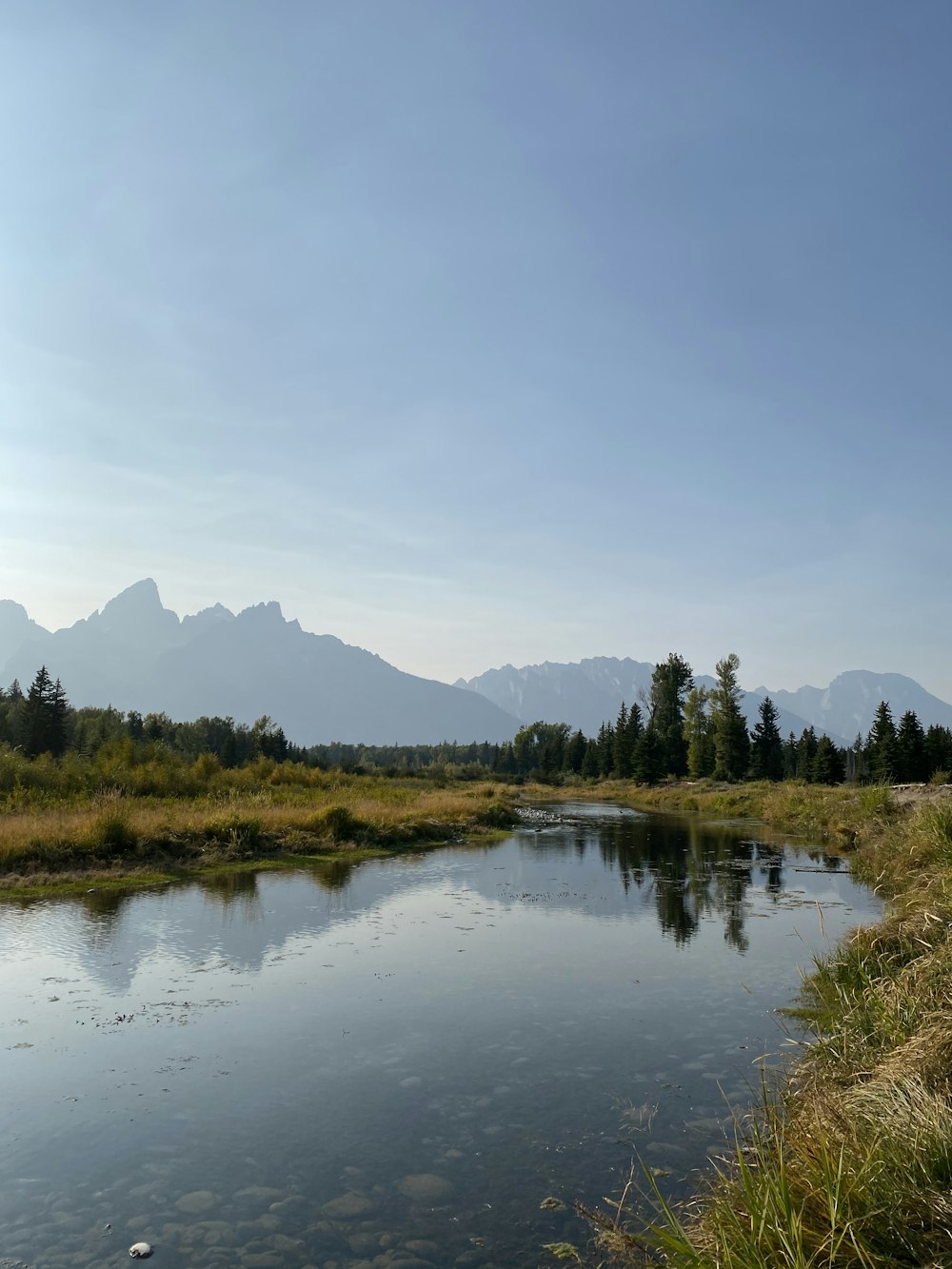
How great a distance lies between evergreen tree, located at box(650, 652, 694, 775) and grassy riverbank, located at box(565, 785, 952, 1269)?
3368 inches

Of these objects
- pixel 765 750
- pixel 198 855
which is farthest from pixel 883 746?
pixel 198 855

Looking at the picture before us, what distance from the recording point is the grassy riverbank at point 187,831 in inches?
837

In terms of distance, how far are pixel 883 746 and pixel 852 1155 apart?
7412cm

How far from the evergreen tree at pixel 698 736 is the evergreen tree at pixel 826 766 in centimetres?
1446

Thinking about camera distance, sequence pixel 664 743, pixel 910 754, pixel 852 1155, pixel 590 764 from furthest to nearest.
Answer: pixel 590 764 → pixel 664 743 → pixel 910 754 → pixel 852 1155

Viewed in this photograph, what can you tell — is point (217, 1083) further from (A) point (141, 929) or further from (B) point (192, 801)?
(B) point (192, 801)

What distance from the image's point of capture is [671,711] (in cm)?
10106

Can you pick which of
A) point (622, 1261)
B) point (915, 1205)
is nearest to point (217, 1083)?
point (622, 1261)

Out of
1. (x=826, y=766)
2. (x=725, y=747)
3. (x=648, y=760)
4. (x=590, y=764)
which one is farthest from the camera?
(x=590, y=764)

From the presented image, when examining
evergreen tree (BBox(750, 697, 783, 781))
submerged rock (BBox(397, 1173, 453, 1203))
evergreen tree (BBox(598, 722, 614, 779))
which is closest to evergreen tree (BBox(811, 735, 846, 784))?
evergreen tree (BBox(750, 697, 783, 781))

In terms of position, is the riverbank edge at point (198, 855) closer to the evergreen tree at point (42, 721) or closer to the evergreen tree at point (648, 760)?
the evergreen tree at point (42, 721)

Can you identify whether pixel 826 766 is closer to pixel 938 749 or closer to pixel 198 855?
pixel 938 749

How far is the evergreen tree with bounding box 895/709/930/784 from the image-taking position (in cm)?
6862

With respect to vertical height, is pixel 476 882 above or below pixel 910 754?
below
